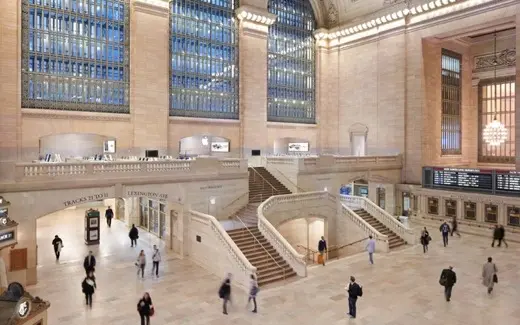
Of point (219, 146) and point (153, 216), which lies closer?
point (153, 216)

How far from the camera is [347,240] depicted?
18.8m

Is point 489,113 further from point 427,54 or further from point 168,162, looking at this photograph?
point 168,162

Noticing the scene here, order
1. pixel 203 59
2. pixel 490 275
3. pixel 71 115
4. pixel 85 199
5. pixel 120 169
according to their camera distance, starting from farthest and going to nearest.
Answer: pixel 203 59, pixel 71 115, pixel 120 169, pixel 85 199, pixel 490 275

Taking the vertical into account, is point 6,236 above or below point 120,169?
below

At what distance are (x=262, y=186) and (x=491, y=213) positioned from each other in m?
11.4

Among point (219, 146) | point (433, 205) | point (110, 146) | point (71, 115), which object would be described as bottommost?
point (433, 205)

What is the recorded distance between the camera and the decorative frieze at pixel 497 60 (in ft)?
83.6

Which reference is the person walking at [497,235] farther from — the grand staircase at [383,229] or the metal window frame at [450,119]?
the metal window frame at [450,119]

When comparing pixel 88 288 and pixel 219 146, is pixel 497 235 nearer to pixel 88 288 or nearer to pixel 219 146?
pixel 219 146

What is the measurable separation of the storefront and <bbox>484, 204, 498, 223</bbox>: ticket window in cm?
1574

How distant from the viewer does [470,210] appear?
20.3m

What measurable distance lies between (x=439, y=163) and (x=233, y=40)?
14955 millimetres

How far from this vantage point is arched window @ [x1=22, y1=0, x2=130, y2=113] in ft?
58.5

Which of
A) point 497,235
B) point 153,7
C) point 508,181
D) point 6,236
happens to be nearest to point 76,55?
point 153,7
